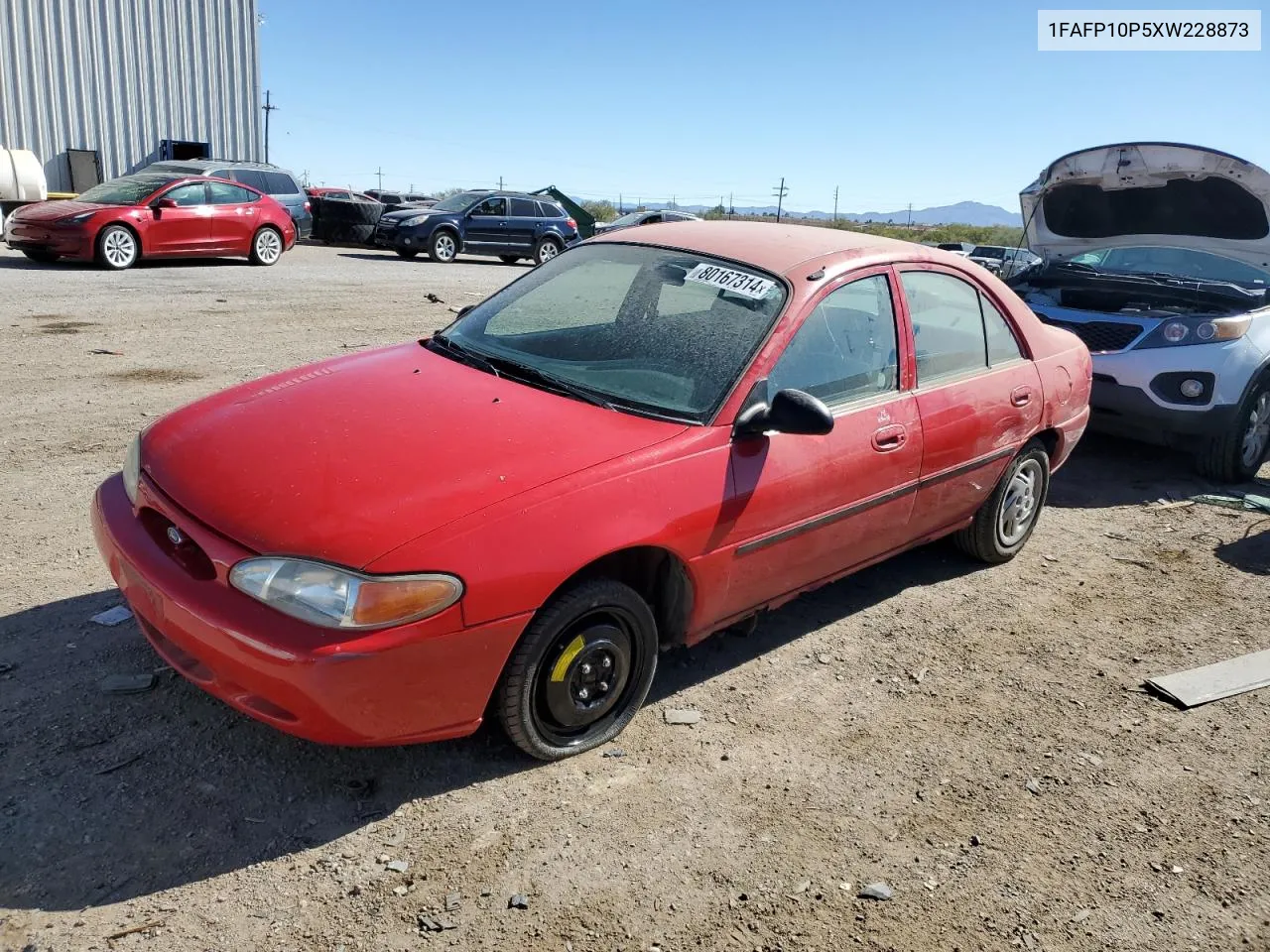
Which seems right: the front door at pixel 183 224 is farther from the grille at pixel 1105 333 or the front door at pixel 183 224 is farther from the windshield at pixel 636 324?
the grille at pixel 1105 333

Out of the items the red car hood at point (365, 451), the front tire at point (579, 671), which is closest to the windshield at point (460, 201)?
the red car hood at point (365, 451)

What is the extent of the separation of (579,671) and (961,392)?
2.20m

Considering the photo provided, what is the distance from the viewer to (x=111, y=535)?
307 cm

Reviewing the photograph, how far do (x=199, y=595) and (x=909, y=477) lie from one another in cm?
268

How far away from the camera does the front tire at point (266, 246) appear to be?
53.6 ft

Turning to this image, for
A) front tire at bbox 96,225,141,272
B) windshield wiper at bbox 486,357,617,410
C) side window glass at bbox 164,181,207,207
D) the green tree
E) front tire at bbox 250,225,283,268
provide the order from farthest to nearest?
the green tree < front tire at bbox 250,225,283,268 < side window glass at bbox 164,181,207,207 < front tire at bbox 96,225,141,272 < windshield wiper at bbox 486,357,617,410

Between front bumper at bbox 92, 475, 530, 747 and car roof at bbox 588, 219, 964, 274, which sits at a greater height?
car roof at bbox 588, 219, 964, 274

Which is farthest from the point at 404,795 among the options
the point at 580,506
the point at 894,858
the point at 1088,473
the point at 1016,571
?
the point at 1088,473

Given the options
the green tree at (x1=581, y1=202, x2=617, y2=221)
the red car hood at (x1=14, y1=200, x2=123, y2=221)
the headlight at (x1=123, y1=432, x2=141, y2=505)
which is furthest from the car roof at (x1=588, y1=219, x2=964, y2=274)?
the green tree at (x1=581, y1=202, x2=617, y2=221)

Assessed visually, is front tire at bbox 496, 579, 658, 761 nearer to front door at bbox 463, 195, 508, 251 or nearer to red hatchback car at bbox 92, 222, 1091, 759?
red hatchback car at bbox 92, 222, 1091, 759

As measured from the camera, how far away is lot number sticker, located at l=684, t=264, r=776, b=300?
3.66m

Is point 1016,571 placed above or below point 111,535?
below

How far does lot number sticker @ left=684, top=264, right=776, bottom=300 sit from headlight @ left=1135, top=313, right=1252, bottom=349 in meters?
3.99

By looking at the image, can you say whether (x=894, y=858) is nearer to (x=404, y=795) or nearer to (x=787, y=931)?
(x=787, y=931)
